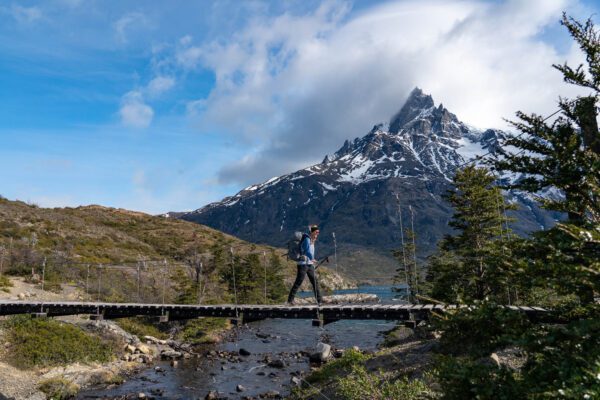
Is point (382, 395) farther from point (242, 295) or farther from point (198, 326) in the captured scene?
point (242, 295)

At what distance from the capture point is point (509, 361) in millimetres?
12430

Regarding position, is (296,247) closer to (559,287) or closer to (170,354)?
(559,287)

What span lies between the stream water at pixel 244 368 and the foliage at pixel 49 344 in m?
3.24

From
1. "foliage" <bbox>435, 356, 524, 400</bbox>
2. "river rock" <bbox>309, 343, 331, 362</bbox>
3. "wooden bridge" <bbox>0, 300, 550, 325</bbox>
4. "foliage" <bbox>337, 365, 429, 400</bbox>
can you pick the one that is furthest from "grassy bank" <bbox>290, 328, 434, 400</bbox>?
"river rock" <bbox>309, 343, 331, 362</bbox>

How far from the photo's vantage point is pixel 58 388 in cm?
1788

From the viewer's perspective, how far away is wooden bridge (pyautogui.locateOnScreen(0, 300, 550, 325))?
46.7 feet

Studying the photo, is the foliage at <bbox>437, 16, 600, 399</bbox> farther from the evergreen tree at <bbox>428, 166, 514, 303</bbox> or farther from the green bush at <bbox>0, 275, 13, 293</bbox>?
the green bush at <bbox>0, 275, 13, 293</bbox>

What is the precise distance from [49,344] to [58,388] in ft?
15.8

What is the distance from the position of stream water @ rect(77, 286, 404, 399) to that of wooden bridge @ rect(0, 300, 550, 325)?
3.60 m

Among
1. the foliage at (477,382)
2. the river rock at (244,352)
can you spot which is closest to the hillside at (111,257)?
the river rock at (244,352)

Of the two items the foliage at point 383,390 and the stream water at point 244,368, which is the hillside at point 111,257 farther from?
the foliage at point 383,390

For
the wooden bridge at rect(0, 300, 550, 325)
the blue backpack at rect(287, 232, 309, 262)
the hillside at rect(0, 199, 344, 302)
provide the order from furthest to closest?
the hillside at rect(0, 199, 344, 302) → the wooden bridge at rect(0, 300, 550, 325) → the blue backpack at rect(287, 232, 309, 262)

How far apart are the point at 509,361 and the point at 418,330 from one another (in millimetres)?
12043

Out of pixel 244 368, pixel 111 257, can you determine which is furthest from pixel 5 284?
pixel 111 257
